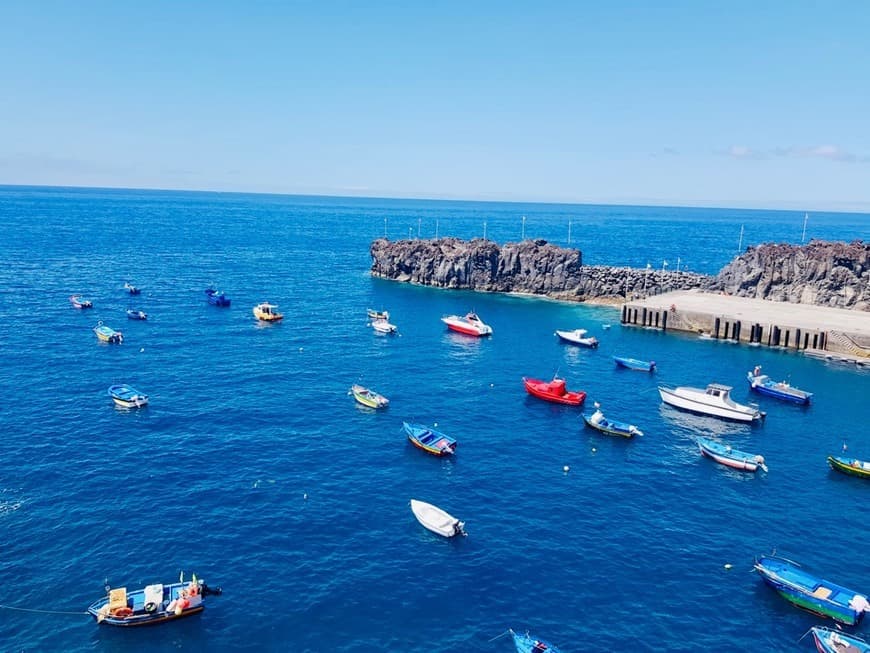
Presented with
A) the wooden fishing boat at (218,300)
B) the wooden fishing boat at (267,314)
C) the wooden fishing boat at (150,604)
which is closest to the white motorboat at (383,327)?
the wooden fishing boat at (267,314)

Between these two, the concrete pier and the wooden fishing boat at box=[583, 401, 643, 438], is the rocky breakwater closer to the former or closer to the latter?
the concrete pier

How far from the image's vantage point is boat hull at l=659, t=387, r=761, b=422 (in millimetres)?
84000

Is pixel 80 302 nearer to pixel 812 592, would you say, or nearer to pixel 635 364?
pixel 635 364

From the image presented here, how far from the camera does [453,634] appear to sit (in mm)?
44125

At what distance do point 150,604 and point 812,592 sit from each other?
47.7 meters

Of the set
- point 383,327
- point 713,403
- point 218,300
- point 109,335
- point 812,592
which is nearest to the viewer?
point 812,592

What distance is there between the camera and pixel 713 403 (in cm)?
8581

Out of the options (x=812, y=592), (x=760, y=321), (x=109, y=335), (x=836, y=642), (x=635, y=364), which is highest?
(x=760, y=321)

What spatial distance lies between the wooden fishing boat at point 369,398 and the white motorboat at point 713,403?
132 ft

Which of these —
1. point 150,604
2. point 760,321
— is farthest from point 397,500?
point 760,321

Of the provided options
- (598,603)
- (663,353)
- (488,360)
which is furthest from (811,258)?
A: (598,603)

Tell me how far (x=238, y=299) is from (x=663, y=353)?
313 ft

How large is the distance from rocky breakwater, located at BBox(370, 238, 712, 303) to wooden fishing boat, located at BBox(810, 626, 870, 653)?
4527 inches

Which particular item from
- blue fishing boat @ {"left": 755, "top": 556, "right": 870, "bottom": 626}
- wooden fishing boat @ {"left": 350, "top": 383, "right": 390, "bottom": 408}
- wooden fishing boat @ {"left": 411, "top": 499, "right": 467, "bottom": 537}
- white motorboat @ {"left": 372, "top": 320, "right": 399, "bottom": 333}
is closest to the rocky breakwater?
white motorboat @ {"left": 372, "top": 320, "right": 399, "bottom": 333}
